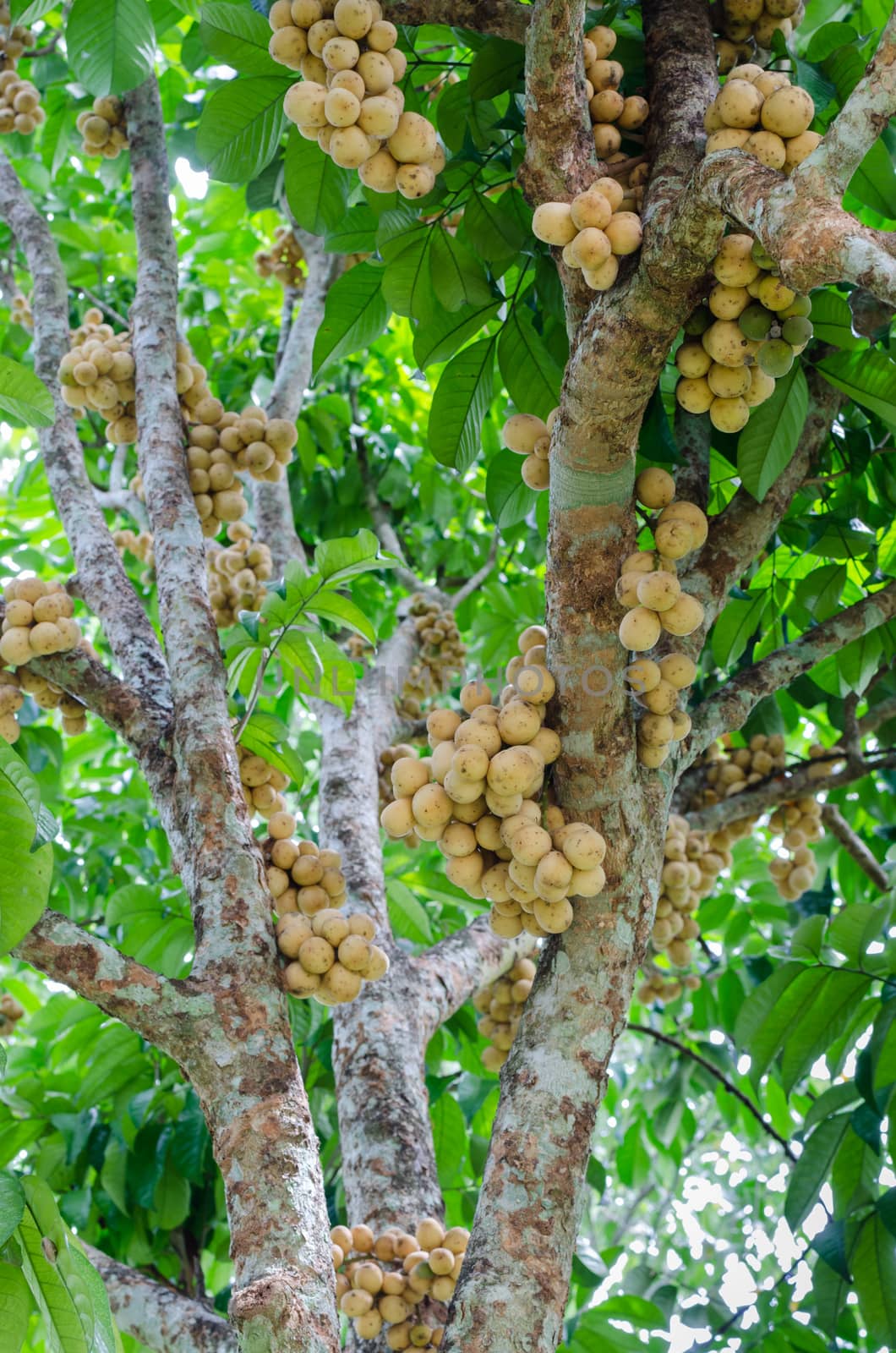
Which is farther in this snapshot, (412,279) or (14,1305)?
(412,279)

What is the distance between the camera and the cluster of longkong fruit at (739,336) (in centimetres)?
142

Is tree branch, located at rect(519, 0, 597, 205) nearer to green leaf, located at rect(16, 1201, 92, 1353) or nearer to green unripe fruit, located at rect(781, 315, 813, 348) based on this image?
green unripe fruit, located at rect(781, 315, 813, 348)

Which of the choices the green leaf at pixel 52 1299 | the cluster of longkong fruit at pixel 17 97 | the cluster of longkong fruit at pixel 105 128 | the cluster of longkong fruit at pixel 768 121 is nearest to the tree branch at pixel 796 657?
the cluster of longkong fruit at pixel 768 121

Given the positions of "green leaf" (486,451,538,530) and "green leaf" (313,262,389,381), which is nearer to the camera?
"green leaf" (313,262,389,381)

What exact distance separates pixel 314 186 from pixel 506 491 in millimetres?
682

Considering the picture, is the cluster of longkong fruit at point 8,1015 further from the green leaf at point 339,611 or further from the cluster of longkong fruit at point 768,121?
the cluster of longkong fruit at point 768,121

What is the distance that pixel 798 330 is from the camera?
1455mm

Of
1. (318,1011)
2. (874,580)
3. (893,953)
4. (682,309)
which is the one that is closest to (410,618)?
(318,1011)

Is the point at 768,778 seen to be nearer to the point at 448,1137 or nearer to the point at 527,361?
the point at 448,1137

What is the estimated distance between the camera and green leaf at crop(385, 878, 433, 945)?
3066mm

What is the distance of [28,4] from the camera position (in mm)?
2043

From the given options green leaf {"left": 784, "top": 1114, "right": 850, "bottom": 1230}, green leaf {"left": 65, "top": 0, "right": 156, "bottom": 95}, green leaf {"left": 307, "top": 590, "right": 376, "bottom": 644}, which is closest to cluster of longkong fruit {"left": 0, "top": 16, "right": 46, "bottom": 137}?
green leaf {"left": 65, "top": 0, "right": 156, "bottom": 95}

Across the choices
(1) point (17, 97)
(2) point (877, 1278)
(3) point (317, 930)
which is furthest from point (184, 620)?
(1) point (17, 97)

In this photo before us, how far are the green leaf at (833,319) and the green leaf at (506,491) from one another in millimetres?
710
